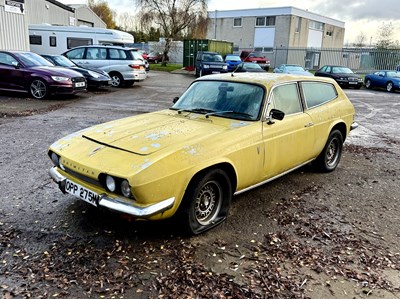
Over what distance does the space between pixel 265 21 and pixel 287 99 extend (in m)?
43.7

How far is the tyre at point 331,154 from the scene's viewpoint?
18.1 feet

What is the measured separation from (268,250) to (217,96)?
6.81 feet

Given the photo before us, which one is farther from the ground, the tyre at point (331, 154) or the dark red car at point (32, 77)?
the dark red car at point (32, 77)

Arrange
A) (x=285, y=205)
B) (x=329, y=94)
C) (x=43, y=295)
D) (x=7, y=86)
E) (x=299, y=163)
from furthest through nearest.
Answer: (x=7, y=86)
(x=329, y=94)
(x=299, y=163)
(x=285, y=205)
(x=43, y=295)

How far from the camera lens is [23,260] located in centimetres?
308

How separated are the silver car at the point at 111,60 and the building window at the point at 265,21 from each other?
3207cm

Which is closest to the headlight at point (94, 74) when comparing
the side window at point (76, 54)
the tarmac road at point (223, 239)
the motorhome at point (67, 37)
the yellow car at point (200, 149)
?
the side window at point (76, 54)

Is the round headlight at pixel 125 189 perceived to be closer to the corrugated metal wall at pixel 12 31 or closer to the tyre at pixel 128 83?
the tyre at pixel 128 83

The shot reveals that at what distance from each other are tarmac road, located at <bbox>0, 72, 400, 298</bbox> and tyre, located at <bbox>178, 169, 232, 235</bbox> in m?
0.13

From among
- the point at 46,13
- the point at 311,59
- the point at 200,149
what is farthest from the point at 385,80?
the point at 46,13

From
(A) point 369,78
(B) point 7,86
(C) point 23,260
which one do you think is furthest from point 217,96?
(A) point 369,78

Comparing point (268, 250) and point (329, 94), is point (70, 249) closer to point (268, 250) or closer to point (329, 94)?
point (268, 250)

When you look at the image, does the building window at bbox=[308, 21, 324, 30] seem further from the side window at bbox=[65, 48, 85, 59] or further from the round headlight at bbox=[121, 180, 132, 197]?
the round headlight at bbox=[121, 180, 132, 197]

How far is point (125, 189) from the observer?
3.07m
